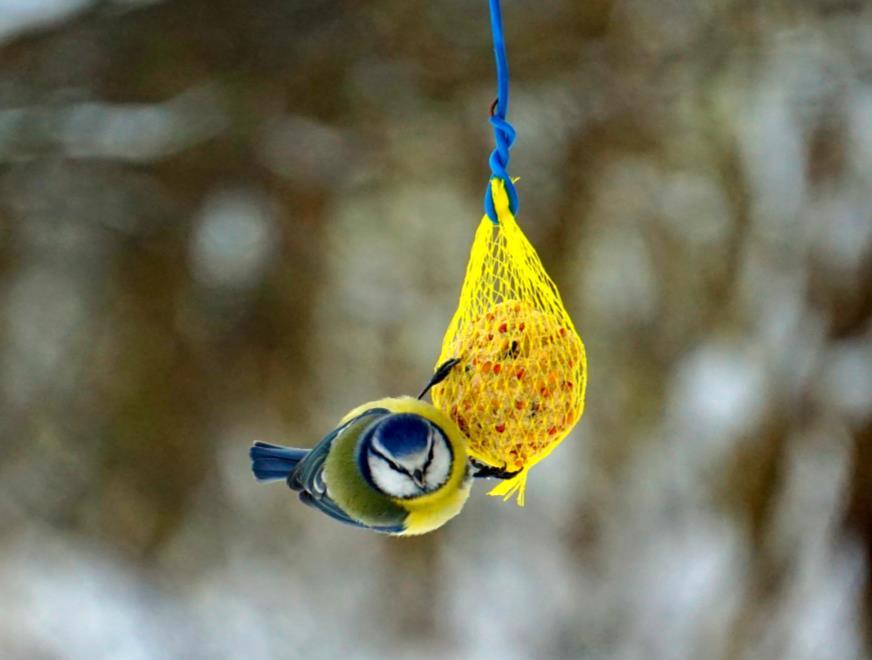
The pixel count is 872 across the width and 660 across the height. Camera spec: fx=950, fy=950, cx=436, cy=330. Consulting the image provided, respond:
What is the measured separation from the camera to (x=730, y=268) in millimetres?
2010

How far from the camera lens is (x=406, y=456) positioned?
2.94 ft

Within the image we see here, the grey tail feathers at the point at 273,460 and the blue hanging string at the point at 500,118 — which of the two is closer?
the blue hanging string at the point at 500,118

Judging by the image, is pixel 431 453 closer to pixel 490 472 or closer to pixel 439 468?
pixel 439 468

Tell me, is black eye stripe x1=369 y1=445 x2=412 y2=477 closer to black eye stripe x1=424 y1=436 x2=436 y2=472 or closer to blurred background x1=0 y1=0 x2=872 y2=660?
black eye stripe x1=424 y1=436 x2=436 y2=472

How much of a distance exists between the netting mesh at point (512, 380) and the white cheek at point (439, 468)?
0.25 ft

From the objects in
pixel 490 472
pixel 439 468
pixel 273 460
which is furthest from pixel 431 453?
pixel 273 460

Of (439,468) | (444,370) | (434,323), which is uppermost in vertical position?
(434,323)

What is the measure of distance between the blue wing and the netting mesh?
91mm

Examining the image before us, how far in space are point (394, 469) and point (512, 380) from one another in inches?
5.9

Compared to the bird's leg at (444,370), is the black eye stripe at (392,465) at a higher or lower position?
lower

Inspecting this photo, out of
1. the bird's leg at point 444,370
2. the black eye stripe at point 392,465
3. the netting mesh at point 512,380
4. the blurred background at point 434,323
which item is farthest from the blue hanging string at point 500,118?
the blurred background at point 434,323

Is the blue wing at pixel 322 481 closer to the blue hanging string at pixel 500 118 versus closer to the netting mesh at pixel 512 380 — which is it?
the netting mesh at pixel 512 380

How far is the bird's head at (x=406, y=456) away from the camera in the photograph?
2.89 feet

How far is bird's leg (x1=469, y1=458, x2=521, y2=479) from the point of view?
39.1 inches
